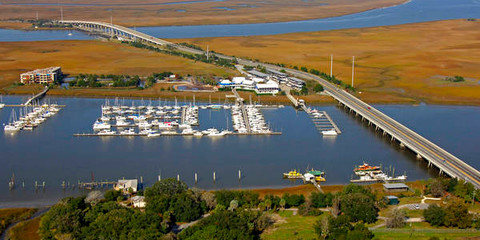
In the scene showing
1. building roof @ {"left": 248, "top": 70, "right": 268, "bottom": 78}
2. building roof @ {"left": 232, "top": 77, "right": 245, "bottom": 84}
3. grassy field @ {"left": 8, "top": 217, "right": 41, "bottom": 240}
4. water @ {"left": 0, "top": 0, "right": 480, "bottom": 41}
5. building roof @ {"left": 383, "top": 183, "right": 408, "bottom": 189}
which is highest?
water @ {"left": 0, "top": 0, "right": 480, "bottom": 41}

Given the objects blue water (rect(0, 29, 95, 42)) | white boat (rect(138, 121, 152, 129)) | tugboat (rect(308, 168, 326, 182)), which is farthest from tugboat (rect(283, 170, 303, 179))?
blue water (rect(0, 29, 95, 42))

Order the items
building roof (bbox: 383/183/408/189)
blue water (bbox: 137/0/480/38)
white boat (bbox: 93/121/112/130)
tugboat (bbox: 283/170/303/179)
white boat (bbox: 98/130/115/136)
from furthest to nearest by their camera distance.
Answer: blue water (bbox: 137/0/480/38), white boat (bbox: 93/121/112/130), white boat (bbox: 98/130/115/136), tugboat (bbox: 283/170/303/179), building roof (bbox: 383/183/408/189)

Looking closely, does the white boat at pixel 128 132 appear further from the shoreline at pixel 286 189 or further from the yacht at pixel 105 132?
the shoreline at pixel 286 189

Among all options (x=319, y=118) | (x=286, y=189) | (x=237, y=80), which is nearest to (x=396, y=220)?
(x=286, y=189)

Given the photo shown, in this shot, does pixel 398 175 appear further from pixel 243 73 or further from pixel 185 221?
pixel 243 73

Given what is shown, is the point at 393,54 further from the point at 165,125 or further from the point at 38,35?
the point at 38,35

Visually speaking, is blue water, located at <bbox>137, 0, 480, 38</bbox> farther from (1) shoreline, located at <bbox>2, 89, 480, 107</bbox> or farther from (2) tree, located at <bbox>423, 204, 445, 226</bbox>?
(2) tree, located at <bbox>423, 204, 445, 226</bbox>

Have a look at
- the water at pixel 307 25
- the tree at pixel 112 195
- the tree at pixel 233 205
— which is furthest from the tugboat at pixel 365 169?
the water at pixel 307 25
